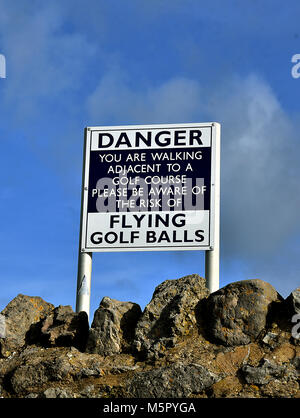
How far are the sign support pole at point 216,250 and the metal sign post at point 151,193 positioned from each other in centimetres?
2

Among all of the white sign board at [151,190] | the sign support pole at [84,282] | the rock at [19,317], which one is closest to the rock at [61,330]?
the rock at [19,317]

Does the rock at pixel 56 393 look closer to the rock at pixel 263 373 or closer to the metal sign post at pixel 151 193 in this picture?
the rock at pixel 263 373

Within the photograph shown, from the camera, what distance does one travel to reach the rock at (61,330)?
13.0 metres

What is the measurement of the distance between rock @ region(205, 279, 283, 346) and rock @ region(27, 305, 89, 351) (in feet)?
8.62

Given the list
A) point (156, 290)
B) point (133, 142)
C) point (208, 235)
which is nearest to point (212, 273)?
point (208, 235)

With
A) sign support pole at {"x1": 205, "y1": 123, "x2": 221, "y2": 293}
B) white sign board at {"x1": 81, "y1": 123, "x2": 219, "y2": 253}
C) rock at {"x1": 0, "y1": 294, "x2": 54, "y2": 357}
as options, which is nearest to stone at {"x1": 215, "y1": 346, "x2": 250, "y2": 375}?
sign support pole at {"x1": 205, "y1": 123, "x2": 221, "y2": 293}

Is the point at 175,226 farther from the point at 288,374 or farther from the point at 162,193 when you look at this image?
the point at 288,374

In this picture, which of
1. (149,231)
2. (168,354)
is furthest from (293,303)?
(149,231)

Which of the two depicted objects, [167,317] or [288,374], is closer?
[288,374]

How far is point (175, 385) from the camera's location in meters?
11.3

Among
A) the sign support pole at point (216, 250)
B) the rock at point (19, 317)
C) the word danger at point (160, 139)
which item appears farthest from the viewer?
the word danger at point (160, 139)

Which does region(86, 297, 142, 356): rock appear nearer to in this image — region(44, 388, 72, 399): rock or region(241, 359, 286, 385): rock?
region(44, 388, 72, 399): rock

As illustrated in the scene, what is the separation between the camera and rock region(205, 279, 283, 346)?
12172 millimetres
